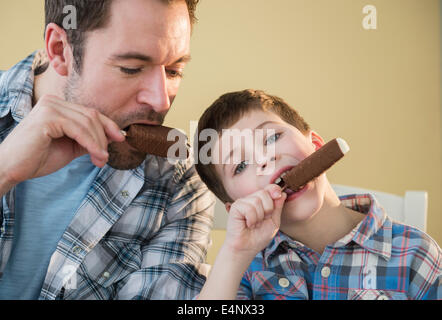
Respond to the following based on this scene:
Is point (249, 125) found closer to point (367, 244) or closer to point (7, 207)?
point (367, 244)

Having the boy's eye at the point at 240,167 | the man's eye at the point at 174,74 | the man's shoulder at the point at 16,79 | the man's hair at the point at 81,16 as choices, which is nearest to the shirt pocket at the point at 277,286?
the boy's eye at the point at 240,167

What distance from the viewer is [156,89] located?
1002mm

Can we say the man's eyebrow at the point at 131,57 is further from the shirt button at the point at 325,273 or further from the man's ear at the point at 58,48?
the shirt button at the point at 325,273

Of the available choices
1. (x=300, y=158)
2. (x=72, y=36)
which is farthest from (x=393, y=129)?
(x=72, y=36)

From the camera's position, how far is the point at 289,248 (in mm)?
996

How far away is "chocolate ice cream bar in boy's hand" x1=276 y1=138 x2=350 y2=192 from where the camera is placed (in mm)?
788

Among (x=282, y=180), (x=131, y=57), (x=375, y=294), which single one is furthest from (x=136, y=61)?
(x=375, y=294)

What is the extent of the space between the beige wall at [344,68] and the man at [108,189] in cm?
9

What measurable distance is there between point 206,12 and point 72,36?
0.32 metres

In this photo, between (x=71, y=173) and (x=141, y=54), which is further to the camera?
(x=71, y=173)

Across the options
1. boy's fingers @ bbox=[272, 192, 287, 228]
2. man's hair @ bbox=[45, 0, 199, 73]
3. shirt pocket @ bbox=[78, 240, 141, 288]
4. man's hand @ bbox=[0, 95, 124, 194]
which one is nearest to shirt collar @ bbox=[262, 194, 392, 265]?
boy's fingers @ bbox=[272, 192, 287, 228]

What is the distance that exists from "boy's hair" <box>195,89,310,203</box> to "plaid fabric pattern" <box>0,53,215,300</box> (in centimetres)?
11

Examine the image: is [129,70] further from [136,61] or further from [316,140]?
[316,140]

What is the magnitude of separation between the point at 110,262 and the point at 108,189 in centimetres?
17
